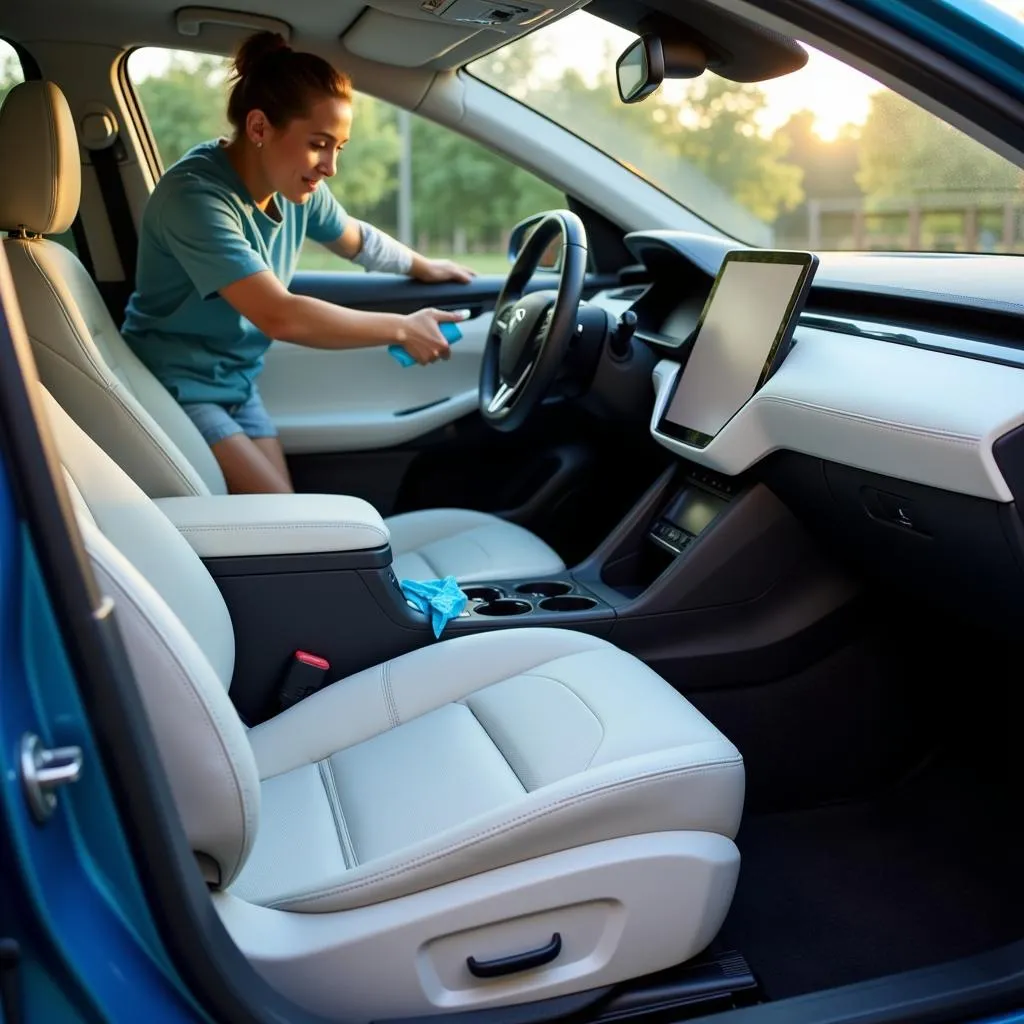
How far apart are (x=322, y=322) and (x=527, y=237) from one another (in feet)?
1.67

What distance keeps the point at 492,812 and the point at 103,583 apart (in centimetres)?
49

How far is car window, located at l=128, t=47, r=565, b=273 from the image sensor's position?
285 cm

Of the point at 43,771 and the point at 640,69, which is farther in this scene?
the point at 640,69

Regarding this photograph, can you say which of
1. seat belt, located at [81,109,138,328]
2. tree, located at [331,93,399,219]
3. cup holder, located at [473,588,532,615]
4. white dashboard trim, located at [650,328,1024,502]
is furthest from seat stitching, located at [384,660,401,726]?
seat belt, located at [81,109,138,328]

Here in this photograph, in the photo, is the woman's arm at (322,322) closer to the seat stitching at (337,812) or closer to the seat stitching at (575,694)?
the seat stitching at (575,694)

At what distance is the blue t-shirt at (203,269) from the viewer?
7.67 feet

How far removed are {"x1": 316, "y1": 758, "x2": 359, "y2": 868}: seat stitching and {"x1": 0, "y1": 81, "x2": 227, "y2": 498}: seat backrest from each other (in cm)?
61

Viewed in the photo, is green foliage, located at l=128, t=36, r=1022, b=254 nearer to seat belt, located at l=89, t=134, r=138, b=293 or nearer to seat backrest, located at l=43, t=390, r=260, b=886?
seat belt, located at l=89, t=134, r=138, b=293

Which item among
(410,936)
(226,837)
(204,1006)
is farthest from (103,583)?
(410,936)

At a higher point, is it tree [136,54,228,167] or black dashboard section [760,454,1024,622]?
tree [136,54,228,167]

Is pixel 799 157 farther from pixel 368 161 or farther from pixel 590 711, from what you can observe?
pixel 590 711

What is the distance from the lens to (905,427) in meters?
1.41

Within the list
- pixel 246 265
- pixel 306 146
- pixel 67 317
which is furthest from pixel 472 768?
pixel 306 146

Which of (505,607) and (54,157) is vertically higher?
(54,157)
